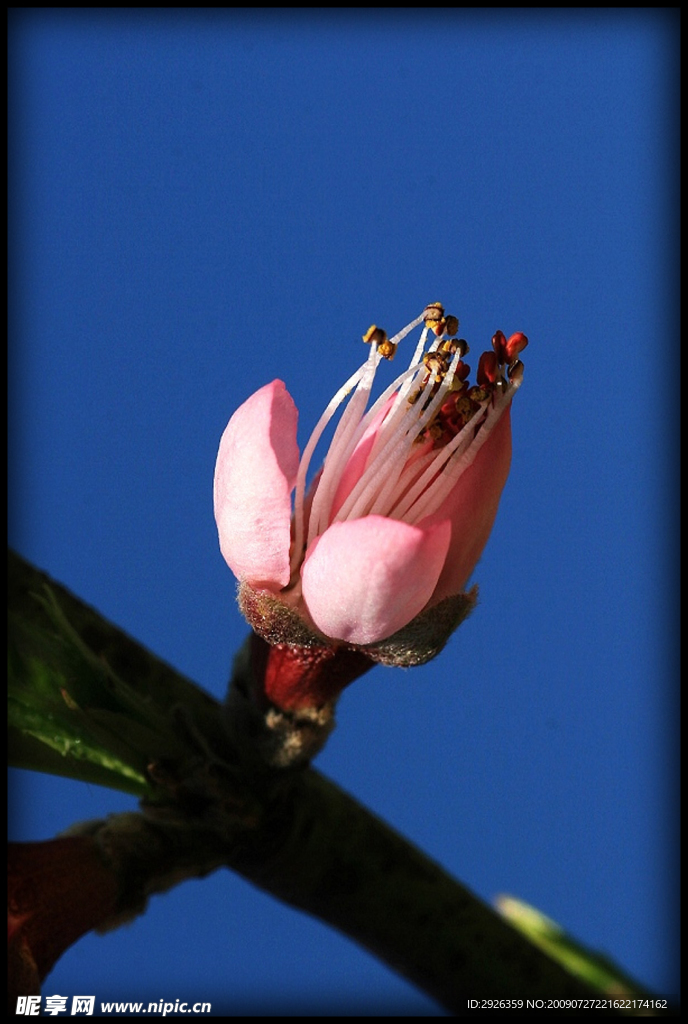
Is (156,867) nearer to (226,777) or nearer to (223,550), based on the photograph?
(226,777)

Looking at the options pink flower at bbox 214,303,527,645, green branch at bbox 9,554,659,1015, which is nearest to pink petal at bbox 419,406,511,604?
pink flower at bbox 214,303,527,645

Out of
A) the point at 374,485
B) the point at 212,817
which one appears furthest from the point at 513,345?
the point at 212,817

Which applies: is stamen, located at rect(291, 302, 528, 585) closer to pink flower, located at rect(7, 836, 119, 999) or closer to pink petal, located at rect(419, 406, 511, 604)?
pink petal, located at rect(419, 406, 511, 604)

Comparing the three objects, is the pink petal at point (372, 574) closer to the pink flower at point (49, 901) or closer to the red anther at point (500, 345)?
the red anther at point (500, 345)

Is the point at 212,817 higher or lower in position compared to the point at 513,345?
lower

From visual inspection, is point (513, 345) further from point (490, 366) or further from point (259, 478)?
point (259, 478)

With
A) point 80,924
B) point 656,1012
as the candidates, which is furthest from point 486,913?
point 80,924
